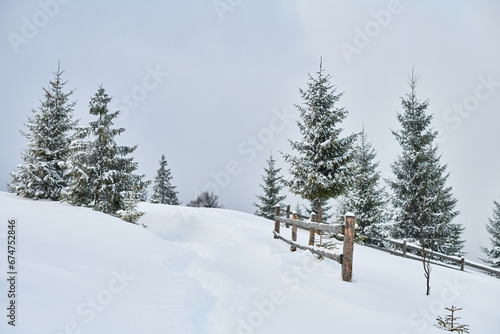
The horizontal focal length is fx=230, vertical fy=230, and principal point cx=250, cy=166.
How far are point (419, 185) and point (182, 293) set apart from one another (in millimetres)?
15923

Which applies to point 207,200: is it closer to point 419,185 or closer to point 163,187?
point 163,187

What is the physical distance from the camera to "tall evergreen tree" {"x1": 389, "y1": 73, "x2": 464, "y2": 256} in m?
14.4

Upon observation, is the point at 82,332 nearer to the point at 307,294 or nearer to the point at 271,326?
the point at 271,326

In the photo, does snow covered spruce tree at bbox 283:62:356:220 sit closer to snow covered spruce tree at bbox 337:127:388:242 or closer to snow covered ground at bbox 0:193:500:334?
snow covered spruce tree at bbox 337:127:388:242

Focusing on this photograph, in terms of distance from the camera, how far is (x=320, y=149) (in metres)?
12.5

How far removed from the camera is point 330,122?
13102 mm

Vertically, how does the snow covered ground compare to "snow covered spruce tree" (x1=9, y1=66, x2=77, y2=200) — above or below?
below

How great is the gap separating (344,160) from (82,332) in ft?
40.4

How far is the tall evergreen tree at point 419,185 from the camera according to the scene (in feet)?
47.3

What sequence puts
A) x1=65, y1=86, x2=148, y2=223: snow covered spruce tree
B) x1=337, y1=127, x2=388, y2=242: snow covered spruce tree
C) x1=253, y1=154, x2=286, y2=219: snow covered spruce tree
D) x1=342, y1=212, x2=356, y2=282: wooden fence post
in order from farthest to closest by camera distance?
1. x1=253, y1=154, x2=286, y2=219: snow covered spruce tree
2. x1=337, y1=127, x2=388, y2=242: snow covered spruce tree
3. x1=65, y1=86, x2=148, y2=223: snow covered spruce tree
4. x1=342, y1=212, x2=356, y2=282: wooden fence post

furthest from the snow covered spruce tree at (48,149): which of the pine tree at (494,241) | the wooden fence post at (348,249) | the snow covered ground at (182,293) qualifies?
the pine tree at (494,241)

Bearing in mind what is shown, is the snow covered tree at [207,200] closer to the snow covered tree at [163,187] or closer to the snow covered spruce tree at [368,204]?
the snow covered tree at [163,187]

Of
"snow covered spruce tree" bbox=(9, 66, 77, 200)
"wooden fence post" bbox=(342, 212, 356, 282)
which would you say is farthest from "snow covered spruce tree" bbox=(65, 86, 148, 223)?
"wooden fence post" bbox=(342, 212, 356, 282)

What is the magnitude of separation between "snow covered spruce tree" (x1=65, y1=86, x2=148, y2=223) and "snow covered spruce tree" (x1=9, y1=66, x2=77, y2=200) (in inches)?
52.3
